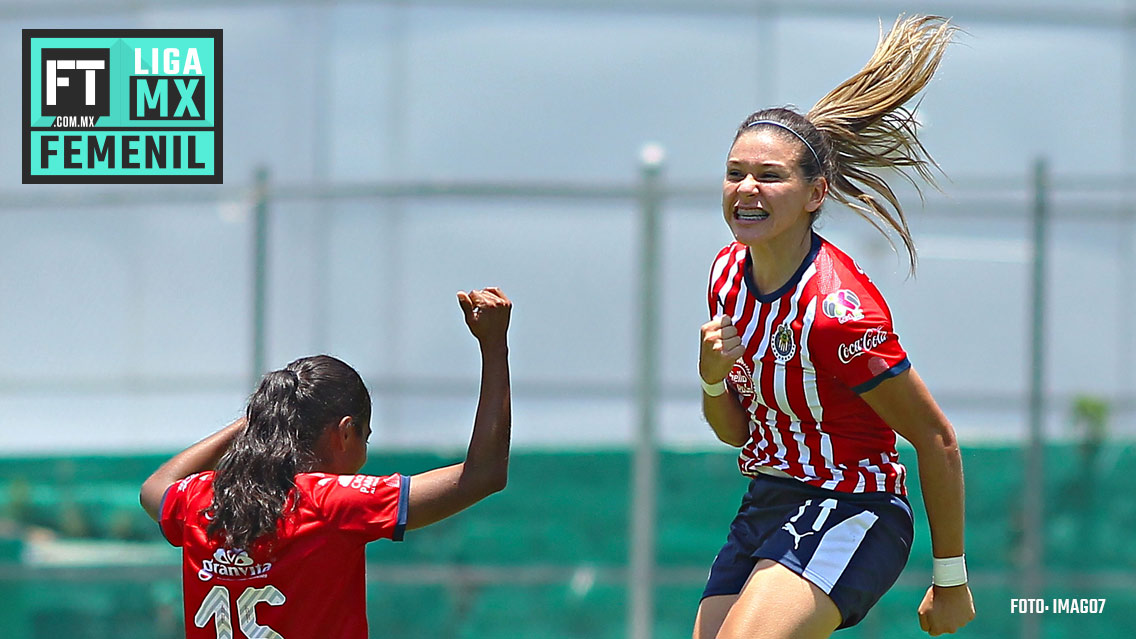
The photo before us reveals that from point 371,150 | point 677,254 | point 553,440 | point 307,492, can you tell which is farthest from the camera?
point 371,150

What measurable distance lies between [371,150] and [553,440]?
252 cm

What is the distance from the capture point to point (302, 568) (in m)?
2.77

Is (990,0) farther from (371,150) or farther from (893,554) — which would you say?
(893,554)

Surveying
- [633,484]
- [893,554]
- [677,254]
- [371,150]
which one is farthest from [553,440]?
[893,554]

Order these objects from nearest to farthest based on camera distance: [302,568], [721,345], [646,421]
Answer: [302,568] < [721,345] < [646,421]

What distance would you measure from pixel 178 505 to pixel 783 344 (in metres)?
1.32

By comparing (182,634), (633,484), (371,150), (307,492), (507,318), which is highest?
(371,150)

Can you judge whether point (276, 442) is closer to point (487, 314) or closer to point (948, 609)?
point (487, 314)

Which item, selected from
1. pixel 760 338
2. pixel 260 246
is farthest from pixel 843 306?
pixel 260 246

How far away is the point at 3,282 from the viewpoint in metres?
7.27

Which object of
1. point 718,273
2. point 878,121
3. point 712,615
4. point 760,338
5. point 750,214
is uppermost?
point 878,121

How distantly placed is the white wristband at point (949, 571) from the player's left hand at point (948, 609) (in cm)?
2

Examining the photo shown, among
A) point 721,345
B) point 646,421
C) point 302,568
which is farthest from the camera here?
point 646,421

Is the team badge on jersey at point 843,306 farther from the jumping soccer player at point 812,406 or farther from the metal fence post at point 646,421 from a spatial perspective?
the metal fence post at point 646,421
